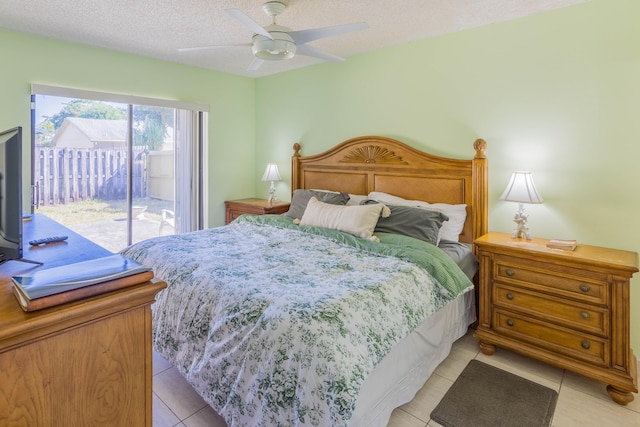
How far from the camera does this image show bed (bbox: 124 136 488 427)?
1446 mm

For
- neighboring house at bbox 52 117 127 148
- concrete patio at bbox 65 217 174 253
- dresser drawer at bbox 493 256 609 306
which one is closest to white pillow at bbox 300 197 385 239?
dresser drawer at bbox 493 256 609 306

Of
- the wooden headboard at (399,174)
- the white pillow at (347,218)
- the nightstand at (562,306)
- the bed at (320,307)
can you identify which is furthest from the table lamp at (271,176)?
the nightstand at (562,306)

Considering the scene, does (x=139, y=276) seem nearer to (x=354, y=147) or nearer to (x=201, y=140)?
(x=354, y=147)

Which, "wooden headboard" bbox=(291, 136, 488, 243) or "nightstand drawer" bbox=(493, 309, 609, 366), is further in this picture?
"wooden headboard" bbox=(291, 136, 488, 243)

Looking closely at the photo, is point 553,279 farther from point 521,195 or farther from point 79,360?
point 79,360

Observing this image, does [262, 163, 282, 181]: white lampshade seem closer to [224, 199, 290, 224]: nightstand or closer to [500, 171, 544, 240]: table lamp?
[224, 199, 290, 224]: nightstand

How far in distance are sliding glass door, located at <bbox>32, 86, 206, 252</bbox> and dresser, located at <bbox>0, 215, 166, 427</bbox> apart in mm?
3295

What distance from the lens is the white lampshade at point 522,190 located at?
2.50 m

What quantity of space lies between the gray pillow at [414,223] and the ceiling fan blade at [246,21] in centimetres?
160

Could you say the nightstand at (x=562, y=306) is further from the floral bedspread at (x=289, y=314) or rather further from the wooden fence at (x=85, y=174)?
the wooden fence at (x=85, y=174)

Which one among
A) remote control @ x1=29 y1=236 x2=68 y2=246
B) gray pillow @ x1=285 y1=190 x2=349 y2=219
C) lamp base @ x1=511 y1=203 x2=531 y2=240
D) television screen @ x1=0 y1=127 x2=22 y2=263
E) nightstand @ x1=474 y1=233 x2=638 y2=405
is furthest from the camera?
gray pillow @ x1=285 y1=190 x2=349 y2=219

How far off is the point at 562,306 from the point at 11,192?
273cm

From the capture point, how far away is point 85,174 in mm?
3857

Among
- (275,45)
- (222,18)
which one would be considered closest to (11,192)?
(275,45)
